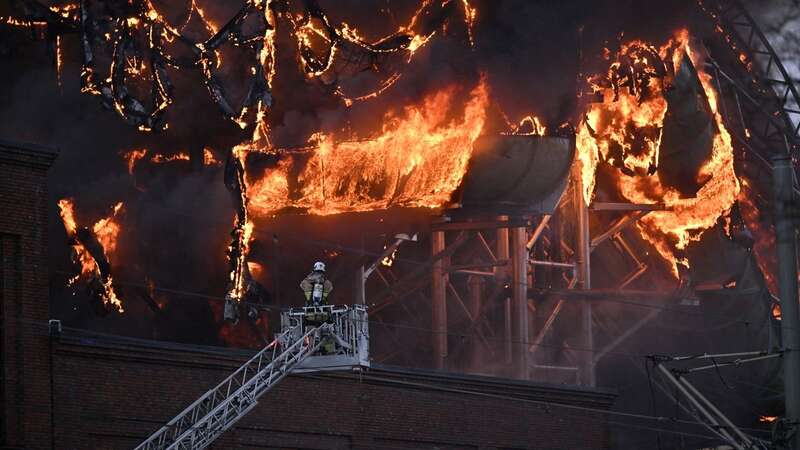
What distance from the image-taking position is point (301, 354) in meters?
28.0

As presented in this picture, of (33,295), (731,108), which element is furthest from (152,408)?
(731,108)

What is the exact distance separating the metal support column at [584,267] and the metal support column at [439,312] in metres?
3.24

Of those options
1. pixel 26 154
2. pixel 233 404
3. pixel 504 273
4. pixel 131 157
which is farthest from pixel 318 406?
pixel 504 273

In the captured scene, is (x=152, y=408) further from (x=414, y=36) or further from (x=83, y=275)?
(x=414, y=36)

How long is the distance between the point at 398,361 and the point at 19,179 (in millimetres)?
16772

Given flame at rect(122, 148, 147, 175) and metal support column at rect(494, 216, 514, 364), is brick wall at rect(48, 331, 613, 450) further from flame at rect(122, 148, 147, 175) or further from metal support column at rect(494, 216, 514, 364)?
flame at rect(122, 148, 147, 175)

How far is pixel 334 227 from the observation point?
133 feet

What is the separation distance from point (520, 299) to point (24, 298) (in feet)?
49.3

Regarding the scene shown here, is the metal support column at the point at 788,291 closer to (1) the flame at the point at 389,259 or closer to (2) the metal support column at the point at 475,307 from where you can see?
(1) the flame at the point at 389,259

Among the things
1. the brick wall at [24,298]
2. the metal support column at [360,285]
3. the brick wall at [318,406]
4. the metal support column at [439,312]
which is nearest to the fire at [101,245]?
the brick wall at [318,406]

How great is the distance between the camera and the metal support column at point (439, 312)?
138 feet

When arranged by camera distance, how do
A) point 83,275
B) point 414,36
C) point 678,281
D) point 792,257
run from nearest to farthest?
point 792,257
point 83,275
point 414,36
point 678,281

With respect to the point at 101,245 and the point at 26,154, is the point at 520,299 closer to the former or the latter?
the point at 101,245

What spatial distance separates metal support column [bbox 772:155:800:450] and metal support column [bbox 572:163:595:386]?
1458cm
